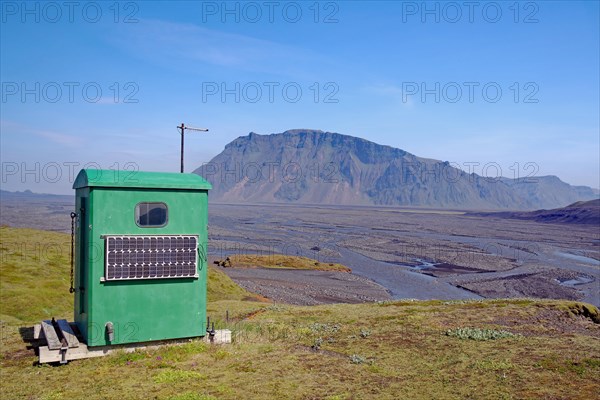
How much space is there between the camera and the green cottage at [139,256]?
15047mm

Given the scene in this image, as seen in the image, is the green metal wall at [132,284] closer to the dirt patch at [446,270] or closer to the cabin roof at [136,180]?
the cabin roof at [136,180]

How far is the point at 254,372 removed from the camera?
14172 mm

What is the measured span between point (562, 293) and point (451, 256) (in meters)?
32.7

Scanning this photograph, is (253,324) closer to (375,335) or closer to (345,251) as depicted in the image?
(375,335)

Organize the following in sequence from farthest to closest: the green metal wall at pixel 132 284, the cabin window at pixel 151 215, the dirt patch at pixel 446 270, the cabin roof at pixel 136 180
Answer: the dirt patch at pixel 446 270, the cabin window at pixel 151 215, the cabin roof at pixel 136 180, the green metal wall at pixel 132 284

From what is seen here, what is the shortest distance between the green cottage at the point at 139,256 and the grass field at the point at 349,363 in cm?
88

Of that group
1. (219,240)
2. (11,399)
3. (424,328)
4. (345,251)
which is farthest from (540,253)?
(11,399)

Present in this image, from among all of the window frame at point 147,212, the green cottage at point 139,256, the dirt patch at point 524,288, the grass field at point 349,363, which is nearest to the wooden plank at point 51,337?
the grass field at point 349,363

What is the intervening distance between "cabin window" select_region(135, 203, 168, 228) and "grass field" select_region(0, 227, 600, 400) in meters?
3.97

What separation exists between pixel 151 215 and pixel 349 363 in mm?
7631

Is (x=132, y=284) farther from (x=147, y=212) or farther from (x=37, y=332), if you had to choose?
(x=37, y=332)

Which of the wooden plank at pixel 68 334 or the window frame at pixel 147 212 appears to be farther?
the window frame at pixel 147 212

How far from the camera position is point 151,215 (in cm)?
1580

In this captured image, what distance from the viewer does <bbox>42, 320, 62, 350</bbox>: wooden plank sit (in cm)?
1484
